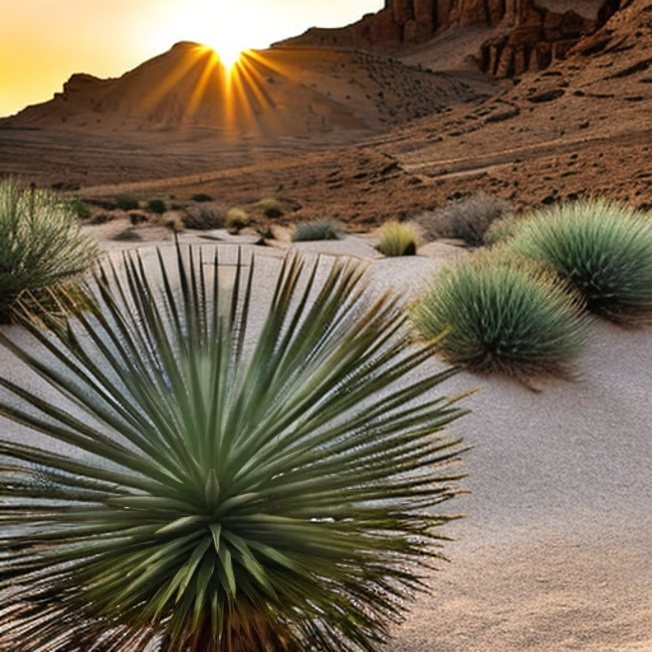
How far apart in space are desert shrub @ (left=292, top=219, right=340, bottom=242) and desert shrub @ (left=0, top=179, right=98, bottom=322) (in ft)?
26.2

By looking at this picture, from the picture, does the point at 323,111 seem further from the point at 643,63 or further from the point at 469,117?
the point at 643,63

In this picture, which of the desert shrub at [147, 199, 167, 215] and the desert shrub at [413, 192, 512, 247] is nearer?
the desert shrub at [413, 192, 512, 247]

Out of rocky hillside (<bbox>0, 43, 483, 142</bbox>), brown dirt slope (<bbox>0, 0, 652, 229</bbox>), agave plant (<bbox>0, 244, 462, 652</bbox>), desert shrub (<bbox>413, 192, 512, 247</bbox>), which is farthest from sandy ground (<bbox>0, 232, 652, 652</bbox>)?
rocky hillside (<bbox>0, 43, 483, 142</bbox>)

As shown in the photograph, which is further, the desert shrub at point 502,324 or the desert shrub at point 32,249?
the desert shrub at point 32,249

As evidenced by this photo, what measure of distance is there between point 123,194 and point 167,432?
31229 millimetres

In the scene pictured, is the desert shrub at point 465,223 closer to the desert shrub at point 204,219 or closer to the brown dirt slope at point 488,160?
the brown dirt slope at point 488,160

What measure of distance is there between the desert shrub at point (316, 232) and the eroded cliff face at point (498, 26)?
3095cm

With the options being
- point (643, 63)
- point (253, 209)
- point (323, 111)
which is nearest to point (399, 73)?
point (323, 111)

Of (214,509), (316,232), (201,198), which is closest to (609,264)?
(214,509)

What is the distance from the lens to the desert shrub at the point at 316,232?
1544 centimetres

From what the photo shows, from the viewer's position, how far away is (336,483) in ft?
6.63

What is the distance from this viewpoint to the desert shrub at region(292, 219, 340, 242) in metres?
15.4

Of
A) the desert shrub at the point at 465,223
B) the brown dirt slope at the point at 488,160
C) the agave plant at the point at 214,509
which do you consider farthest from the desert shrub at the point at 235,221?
the agave plant at the point at 214,509

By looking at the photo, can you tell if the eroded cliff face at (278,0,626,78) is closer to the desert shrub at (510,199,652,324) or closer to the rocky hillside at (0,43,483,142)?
the rocky hillside at (0,43,483,142)
